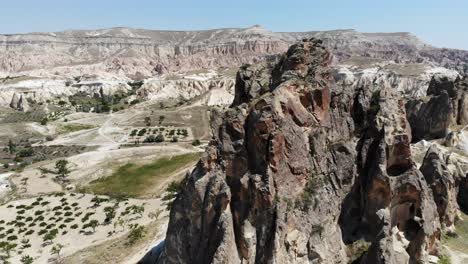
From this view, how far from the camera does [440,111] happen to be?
94.1 meters

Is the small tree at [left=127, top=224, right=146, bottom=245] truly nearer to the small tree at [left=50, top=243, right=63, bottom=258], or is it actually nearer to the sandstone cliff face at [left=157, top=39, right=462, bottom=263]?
the small tree at [left=50, top=243, right=63, bottom=258]

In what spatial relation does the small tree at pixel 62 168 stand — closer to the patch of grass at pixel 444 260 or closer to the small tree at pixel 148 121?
the small tree at pixel 148 121

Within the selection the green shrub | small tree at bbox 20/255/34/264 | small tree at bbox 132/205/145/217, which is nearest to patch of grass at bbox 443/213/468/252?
small tree at bbox 132/205/145/217

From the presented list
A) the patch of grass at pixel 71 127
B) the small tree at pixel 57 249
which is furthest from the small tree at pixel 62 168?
the patch of grass at pixel 71 127

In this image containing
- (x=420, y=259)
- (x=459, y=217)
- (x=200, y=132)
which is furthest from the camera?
(x=200, y=132)

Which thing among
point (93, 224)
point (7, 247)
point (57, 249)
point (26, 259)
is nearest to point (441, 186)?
point (93, 224)

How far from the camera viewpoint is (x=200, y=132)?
152m

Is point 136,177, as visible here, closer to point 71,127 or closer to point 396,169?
point 396,169

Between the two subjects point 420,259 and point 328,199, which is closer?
point 328,199

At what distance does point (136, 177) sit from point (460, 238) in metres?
69.4

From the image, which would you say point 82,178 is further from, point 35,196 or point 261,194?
point 261,194

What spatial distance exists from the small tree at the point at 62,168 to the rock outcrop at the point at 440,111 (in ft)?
275

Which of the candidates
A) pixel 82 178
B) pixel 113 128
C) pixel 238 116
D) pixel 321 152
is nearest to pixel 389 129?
pixel 321 152

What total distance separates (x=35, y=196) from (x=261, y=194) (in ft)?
245
